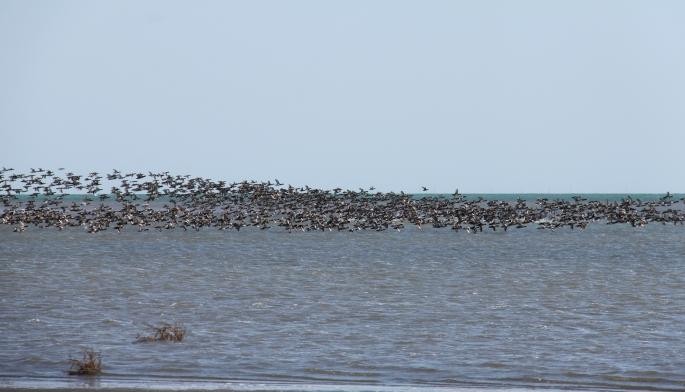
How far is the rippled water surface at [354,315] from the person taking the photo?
19.5 meters

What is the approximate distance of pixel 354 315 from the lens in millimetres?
27734

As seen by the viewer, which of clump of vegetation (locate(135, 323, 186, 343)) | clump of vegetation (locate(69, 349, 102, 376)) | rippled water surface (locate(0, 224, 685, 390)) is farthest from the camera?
clump of vegetation (locate(135, 323, 186, 343))

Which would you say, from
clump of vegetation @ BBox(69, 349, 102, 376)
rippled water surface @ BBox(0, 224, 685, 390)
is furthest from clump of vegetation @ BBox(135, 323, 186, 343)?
clump of vegetation @ BBox(69, 349, 102, 376)

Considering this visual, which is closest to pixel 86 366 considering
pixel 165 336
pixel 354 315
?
pixel 165 336

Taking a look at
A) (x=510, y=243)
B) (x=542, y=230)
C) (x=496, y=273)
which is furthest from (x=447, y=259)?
(x=542, y=230)

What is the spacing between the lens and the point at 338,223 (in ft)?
245

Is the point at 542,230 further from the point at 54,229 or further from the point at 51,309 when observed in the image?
the point at 51,309

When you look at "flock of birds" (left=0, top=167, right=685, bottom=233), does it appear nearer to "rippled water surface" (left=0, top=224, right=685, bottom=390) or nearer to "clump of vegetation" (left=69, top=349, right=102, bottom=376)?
"rippled water surface" (left=0, top=224, right=685, bottom=390)

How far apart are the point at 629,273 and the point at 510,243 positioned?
22810 millimetres

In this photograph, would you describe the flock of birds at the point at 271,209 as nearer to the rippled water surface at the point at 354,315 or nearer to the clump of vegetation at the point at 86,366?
the rippled water surface at the point at 354,315

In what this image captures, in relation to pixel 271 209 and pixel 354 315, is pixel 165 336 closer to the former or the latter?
pixel 354 315

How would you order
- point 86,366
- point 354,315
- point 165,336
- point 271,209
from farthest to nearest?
point 271,209, point 354,315, point 165,336, point 86,366

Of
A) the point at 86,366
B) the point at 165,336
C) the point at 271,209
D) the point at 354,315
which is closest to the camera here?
the point at 86,366

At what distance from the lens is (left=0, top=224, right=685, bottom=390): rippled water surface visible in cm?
1948
